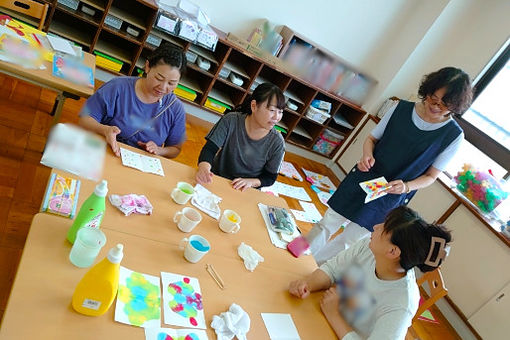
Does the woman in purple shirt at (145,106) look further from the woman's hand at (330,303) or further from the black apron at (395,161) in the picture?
the black apron at (395,161)

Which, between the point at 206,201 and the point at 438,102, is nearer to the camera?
the point at 206,201

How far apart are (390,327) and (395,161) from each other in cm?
115

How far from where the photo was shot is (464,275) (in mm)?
2996

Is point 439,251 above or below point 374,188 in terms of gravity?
above

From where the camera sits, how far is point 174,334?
973mm

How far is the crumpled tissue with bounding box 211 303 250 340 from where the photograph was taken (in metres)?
1.05

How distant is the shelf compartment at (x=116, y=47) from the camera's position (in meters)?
3.56

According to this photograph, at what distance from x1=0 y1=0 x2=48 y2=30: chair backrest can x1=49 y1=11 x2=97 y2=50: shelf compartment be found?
117 cm

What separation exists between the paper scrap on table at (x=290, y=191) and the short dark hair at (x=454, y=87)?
203 cm

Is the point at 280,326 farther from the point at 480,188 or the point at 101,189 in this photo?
the point at 480,188

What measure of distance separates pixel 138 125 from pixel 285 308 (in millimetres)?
1208

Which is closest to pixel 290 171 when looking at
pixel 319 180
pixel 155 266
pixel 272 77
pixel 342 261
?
pixel 319 180

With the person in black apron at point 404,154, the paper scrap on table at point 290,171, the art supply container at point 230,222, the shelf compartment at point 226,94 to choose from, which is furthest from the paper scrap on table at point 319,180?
the art supply container at point 230,222

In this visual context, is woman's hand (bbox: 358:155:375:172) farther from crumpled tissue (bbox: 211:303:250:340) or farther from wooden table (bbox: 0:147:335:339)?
crumpled tissue (bbox: 211:303:250:340)
